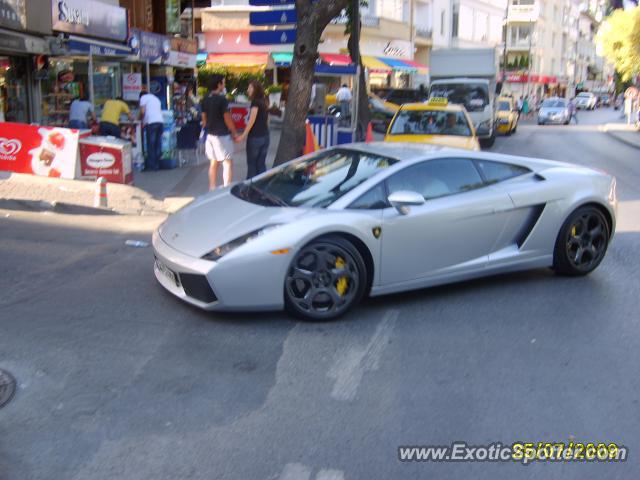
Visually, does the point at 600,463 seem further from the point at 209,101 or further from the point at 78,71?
the point at 78,71

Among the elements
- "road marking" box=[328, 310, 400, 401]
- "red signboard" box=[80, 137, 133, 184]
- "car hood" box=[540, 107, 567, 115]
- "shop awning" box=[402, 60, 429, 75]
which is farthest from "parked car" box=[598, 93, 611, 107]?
"road marking" box=[328, 310, 400, 401]

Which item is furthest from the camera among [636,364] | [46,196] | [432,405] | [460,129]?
[460,129]

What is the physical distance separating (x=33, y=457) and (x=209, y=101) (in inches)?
315

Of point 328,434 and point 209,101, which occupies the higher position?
point 209,101

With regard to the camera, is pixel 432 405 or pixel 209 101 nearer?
pixel 432 405

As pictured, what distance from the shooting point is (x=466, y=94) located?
23.9 metres

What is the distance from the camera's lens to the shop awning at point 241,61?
120 feet

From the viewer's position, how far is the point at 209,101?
10891 millimetres

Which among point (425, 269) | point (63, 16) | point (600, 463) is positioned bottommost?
point (600, 463)

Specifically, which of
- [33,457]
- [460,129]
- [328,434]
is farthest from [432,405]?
[460,129]

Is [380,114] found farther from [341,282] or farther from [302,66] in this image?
[341,282]

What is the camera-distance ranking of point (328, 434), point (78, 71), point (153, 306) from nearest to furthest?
point (328, 434) → point (153, 306) → point (78, 71)

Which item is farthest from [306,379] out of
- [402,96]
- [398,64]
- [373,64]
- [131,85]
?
[398,64]

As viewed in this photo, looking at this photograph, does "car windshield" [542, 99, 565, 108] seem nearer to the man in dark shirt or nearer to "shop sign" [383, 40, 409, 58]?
"shop sign" [383, 40, 409, 58]
